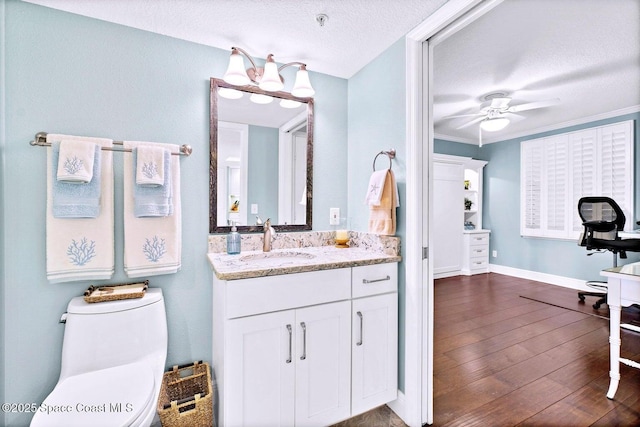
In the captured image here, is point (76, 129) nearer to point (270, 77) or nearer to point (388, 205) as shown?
point (270, 77)

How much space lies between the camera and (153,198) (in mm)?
1540

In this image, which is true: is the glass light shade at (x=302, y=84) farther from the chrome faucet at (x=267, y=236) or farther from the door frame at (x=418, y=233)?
the chrome faucet at (x=267, y=236)

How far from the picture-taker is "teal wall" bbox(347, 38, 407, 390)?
168cm

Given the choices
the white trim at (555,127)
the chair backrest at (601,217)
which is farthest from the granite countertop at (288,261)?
the white trim at (555,127)

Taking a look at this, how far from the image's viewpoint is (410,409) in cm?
158

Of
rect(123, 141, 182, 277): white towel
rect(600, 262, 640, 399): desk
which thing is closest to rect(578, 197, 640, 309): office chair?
rect(600, 262, 640, 399): desk

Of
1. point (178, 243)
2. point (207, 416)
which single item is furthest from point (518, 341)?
point (178, 243)

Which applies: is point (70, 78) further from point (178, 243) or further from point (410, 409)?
point (410, 409)

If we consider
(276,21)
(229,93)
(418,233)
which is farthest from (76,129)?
(418,233)

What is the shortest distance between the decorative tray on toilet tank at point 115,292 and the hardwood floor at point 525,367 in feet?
4.38

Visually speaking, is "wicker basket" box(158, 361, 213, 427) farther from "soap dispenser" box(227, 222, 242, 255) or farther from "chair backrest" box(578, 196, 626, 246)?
"chair backrest" box(578, 196, 626, 246)

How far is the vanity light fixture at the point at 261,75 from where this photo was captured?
163 cm

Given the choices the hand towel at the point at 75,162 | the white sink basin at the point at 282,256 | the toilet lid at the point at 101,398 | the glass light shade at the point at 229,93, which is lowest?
the toilet lid at the point at 101,398

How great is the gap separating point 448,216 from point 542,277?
1.73m
